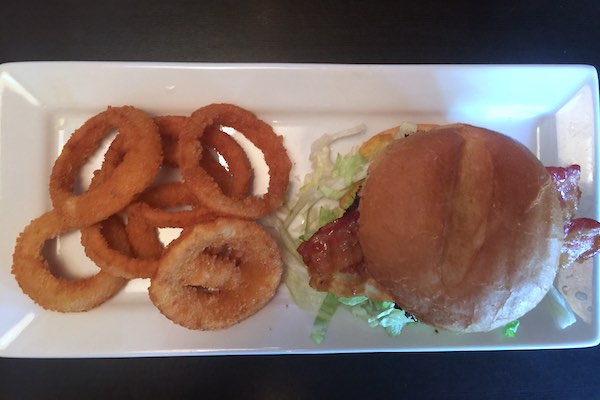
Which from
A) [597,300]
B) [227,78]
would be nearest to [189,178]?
[227,78]

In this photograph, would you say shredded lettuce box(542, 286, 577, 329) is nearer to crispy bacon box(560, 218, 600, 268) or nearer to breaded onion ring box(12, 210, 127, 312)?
crispy bacon box(560, 218, 600, 268)

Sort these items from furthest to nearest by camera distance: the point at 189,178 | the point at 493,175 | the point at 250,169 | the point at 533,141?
the point at 533,141
the point at 250,169
the point at 189,178
the point at 493,175

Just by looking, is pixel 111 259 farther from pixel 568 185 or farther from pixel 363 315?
pixel 568 185

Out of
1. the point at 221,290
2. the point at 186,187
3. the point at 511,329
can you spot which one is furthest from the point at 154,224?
the point at 511,329

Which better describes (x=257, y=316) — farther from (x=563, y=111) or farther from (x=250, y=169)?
(x=563, y=111)

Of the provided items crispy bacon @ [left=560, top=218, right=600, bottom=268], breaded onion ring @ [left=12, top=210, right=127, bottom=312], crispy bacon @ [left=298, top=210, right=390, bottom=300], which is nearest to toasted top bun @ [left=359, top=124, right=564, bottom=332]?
crispy bacon @ [left=298, top=210, right=390, bottom=300]

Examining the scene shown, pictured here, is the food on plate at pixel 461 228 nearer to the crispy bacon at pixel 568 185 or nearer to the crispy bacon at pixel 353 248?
the crispy bacon at pixel 353 248
